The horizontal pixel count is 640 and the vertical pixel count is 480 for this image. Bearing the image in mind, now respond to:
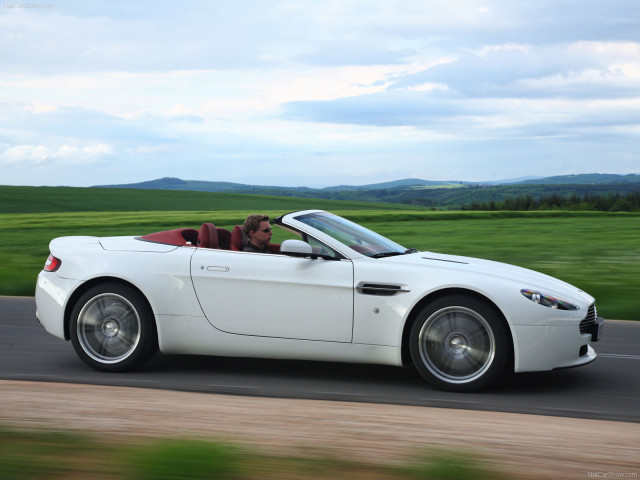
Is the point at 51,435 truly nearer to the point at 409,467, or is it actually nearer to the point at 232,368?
the point at 409,467

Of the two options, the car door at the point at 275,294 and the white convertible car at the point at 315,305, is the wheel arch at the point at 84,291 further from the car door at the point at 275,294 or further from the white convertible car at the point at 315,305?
the car door at the point at 275,294

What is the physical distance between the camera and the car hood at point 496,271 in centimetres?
592

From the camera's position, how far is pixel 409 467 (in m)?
3.57

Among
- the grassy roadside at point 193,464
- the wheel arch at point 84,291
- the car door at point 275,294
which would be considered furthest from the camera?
the wheel arch at point 84,291

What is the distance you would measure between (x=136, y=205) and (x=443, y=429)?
62887mm

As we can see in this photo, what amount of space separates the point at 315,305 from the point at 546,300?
172 cm

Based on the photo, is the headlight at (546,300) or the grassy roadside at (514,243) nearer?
the headlight at (546,300)

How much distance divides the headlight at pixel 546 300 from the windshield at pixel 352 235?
1.22 metres

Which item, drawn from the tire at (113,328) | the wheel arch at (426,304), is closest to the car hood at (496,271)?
the wheel arch at (426,304)

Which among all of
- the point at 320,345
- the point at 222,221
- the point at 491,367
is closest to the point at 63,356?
the point at 320,345

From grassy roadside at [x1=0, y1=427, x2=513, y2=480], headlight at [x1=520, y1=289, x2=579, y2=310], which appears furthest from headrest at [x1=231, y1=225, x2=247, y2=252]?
grassy roadside at [x1=0, y1=427, x2=513, y2=480]

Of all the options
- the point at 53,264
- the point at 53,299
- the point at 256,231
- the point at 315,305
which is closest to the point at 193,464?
the point at 315,305

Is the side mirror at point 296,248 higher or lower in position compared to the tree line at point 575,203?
lower

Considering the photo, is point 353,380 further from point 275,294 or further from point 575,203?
point 575,203
